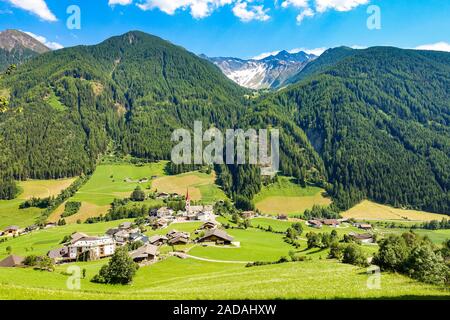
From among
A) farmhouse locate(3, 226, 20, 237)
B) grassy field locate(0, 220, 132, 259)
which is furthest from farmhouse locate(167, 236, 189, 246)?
farmhouse locate(3, 226, 20, 237)

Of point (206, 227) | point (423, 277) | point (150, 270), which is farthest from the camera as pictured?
point (206, 227)

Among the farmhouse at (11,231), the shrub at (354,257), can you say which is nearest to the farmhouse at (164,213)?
the farmhouse at (11,231)

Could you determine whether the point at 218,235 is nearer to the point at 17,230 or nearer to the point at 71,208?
the point at 17,230

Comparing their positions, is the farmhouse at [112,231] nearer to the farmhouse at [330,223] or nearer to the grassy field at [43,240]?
the grassy field at [43,240]
